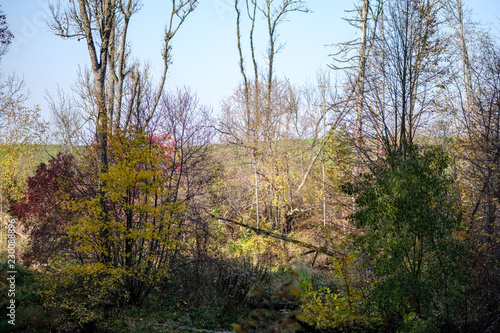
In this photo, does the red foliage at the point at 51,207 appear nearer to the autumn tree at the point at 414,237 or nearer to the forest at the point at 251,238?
the forest at the point at 251,238

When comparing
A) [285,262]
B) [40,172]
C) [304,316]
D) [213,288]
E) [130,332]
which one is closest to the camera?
[130,332]

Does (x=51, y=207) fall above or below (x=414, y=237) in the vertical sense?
above

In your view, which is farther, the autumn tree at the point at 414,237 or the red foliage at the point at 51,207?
the red foliage at the point at 51,207

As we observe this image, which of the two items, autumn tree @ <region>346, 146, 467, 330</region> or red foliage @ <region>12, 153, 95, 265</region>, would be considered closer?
autumn tree @ <region>346, 146, 467, 330</region>

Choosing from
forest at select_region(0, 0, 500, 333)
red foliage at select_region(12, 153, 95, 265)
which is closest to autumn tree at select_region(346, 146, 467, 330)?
forest at select_region(0, 0, 500, 333)

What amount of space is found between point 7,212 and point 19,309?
31.8 feet

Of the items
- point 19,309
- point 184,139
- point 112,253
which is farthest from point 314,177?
point 19,309

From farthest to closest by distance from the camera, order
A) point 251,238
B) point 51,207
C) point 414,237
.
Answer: point 251,238, point 51,207, point 414,237

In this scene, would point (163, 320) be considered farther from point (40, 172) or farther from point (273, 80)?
point (273, 80)

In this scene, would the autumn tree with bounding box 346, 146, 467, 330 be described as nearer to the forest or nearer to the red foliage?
the forest

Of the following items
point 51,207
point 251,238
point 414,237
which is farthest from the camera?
point 251,238

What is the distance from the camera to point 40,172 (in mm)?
11203

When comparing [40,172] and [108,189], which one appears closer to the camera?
[108,189]

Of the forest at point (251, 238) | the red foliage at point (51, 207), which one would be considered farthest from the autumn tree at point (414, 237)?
the red foliage at point (51, 207)
